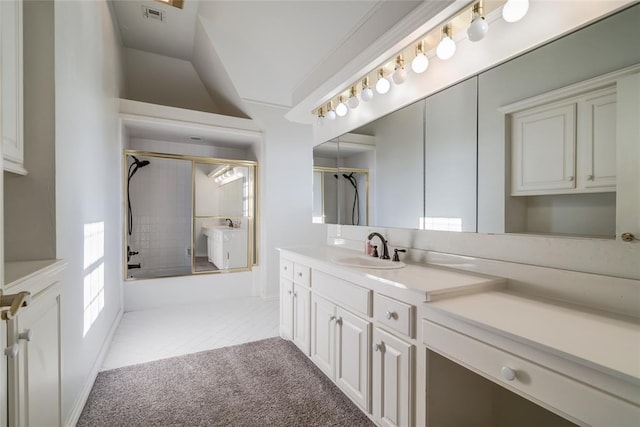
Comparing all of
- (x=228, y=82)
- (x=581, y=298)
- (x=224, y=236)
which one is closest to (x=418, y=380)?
(x=581, y=298)

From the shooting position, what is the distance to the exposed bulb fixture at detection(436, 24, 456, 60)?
162 cm

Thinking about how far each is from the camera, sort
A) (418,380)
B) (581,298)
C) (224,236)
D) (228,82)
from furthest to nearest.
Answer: (224,236) < (228,82) < (418,380) < (581,298)

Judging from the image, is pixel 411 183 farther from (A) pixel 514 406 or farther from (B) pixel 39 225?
(B) pixel 39 225

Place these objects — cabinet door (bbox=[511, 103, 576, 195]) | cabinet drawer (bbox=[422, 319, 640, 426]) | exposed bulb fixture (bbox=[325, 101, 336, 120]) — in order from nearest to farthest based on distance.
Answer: cabinet drawer (bbox=[422, 319, 640, 426]) → cabinet door (bbox=[511, 103, 576, 195]) → exposed bulb fixture (bbox=[325, 101, 336, 120])

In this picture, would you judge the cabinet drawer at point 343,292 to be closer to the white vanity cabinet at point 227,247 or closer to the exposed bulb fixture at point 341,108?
the exposed bulb fixture at point 341,108

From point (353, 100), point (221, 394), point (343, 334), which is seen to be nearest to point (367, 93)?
point (353, 100)

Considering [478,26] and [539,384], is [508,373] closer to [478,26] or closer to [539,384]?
[539,384]

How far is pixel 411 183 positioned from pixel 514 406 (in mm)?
1364

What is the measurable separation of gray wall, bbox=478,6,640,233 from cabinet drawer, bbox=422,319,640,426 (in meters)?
0.70

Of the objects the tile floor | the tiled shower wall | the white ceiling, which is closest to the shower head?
the tiled shower wall

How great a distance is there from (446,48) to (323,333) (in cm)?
A: 192

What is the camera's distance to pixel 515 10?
134 centimetres

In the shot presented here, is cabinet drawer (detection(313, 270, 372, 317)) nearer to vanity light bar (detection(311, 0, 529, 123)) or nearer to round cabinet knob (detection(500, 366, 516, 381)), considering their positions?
round cabinet knob (detection(500, 366, 516, 381))

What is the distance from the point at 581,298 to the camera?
116 centimetres
